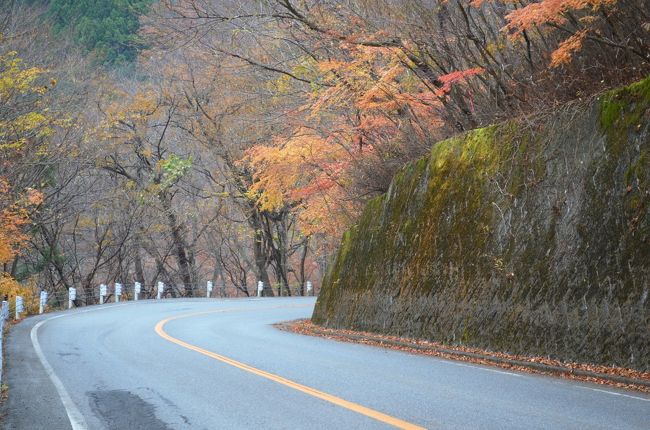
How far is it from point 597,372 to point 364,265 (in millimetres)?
9780

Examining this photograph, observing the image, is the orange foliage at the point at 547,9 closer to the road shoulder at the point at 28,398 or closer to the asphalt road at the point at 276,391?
the asphalt road at the point at 276,391

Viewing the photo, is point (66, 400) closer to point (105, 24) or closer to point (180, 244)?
point (180, 244)

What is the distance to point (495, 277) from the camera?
41.5 ft

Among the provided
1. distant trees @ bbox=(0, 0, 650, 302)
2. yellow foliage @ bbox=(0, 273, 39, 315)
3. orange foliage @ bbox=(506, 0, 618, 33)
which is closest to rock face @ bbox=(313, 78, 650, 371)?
distant trees @ bbox=(0, 0, 650, 302)

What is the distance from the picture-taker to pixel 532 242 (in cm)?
1208

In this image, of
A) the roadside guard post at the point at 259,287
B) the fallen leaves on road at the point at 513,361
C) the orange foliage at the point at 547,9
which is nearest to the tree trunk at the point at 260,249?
the roadside guard post at the point at 259,287

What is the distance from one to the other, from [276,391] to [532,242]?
5779mm

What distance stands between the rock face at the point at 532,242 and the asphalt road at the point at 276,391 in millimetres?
1184

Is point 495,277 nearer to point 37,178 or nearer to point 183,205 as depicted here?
point 37,178

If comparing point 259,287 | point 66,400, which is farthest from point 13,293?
point 66,400

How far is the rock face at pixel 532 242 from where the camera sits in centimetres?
998

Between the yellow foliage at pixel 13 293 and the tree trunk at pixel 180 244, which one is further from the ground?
the tree trunk at pixel 180 244

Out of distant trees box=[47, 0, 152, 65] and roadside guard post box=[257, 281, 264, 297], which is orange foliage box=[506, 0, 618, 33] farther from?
distant trees box=[47, 0, 152, 65]

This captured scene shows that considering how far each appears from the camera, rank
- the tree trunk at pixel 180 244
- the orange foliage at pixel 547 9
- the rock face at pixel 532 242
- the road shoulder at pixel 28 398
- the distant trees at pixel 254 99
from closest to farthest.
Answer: the road shoulder at pixel 28 398 → the rock face at pixel 532 242 → the orange foliage at pixel 547 9 → the distant trees at pixel 254 99 → the tree trunk at pixel 180 244
